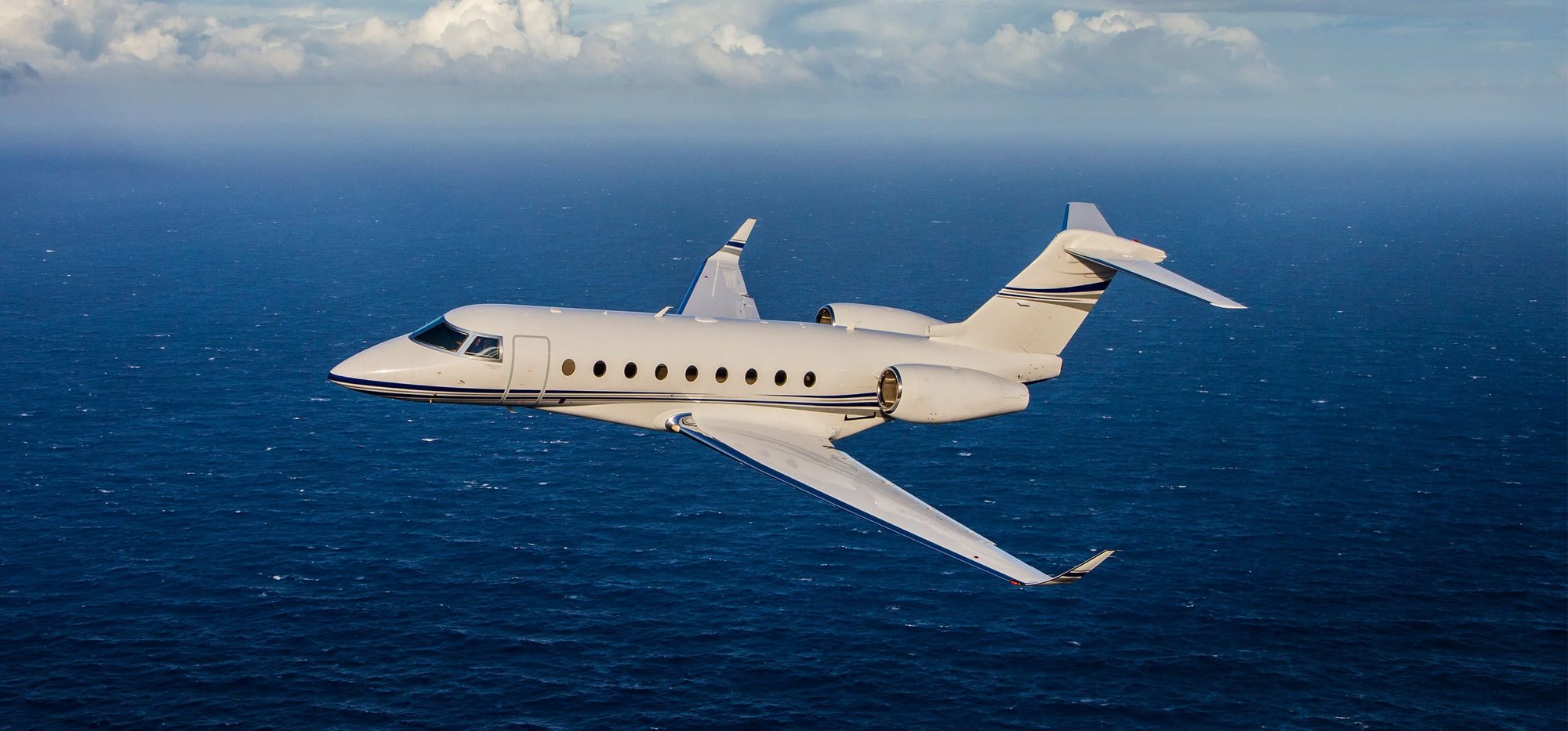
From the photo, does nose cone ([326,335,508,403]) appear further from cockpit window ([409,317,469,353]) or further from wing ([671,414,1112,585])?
wing ([671,414,1112,585])

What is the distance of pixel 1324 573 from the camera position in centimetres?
8031

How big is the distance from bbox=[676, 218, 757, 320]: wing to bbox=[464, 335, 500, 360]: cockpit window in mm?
15021

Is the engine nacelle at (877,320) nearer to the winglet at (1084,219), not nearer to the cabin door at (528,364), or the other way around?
the winglet at (1084,219)

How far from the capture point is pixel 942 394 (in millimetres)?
51969

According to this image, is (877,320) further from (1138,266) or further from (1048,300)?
(1138,266)

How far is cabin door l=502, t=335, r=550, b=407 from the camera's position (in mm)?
50281

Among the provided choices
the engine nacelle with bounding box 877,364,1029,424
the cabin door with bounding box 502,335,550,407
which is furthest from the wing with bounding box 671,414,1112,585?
the cabin door with bounding box 502,335,550,407

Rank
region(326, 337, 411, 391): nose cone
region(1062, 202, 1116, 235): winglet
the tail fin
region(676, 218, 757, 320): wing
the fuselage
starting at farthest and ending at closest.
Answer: region(676, 218, 757, 320): wing → region(1062, 202, 1116, 235): winglet → the tail fin → the fuselage → region(326, 337, 411, 391): nose cone

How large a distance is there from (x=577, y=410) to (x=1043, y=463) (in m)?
55.1

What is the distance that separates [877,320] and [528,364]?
669 inches

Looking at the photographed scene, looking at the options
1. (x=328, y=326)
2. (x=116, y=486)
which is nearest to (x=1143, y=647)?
(x=116, y=486)

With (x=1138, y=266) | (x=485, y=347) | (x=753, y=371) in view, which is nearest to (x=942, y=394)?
(x=753, y=371)

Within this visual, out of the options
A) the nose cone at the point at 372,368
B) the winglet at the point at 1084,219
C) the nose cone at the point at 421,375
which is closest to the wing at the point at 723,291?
the nose cone at the point at 421,375

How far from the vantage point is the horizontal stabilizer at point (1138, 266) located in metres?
48.7
